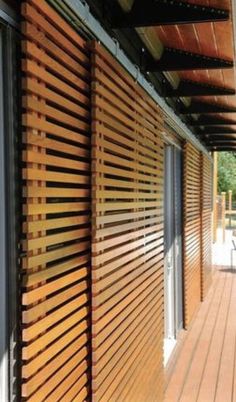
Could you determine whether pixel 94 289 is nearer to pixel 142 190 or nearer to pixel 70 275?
pixel 70 275

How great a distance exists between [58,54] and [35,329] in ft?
3.26

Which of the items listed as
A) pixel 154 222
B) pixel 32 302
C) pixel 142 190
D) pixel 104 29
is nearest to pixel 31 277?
pixel 32 302

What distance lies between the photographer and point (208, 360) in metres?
5.24

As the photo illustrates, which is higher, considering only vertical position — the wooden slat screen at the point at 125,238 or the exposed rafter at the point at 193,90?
the exposed rafter at the point at 193,90

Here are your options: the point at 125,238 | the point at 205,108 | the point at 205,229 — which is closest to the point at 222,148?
the point at 205,229

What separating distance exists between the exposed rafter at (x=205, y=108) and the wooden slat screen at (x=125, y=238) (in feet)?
5.57

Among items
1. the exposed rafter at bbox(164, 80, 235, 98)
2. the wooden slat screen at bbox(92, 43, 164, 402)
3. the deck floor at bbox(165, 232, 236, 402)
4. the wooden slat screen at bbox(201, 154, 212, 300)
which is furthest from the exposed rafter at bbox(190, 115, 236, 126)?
the wooden slat screen at bbox(92, 43, 164, 402)

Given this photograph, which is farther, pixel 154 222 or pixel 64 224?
pixel 154 222

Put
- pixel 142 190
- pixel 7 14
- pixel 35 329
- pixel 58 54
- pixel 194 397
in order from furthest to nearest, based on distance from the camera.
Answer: pixel 194 397 < pixel 142 190 < pixel 58 54 < pixel 35 329 < pixel 7 14

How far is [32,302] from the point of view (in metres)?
1.63

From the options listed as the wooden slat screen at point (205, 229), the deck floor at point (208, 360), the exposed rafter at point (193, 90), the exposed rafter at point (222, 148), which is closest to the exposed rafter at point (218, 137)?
the wooden slat screen at point (205, 229)

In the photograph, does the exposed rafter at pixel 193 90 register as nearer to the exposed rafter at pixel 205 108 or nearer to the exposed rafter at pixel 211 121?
the exposed rafter at pixel 205 108

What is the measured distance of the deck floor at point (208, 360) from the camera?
173 inches

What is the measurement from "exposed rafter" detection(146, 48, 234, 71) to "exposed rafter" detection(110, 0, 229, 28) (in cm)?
89
